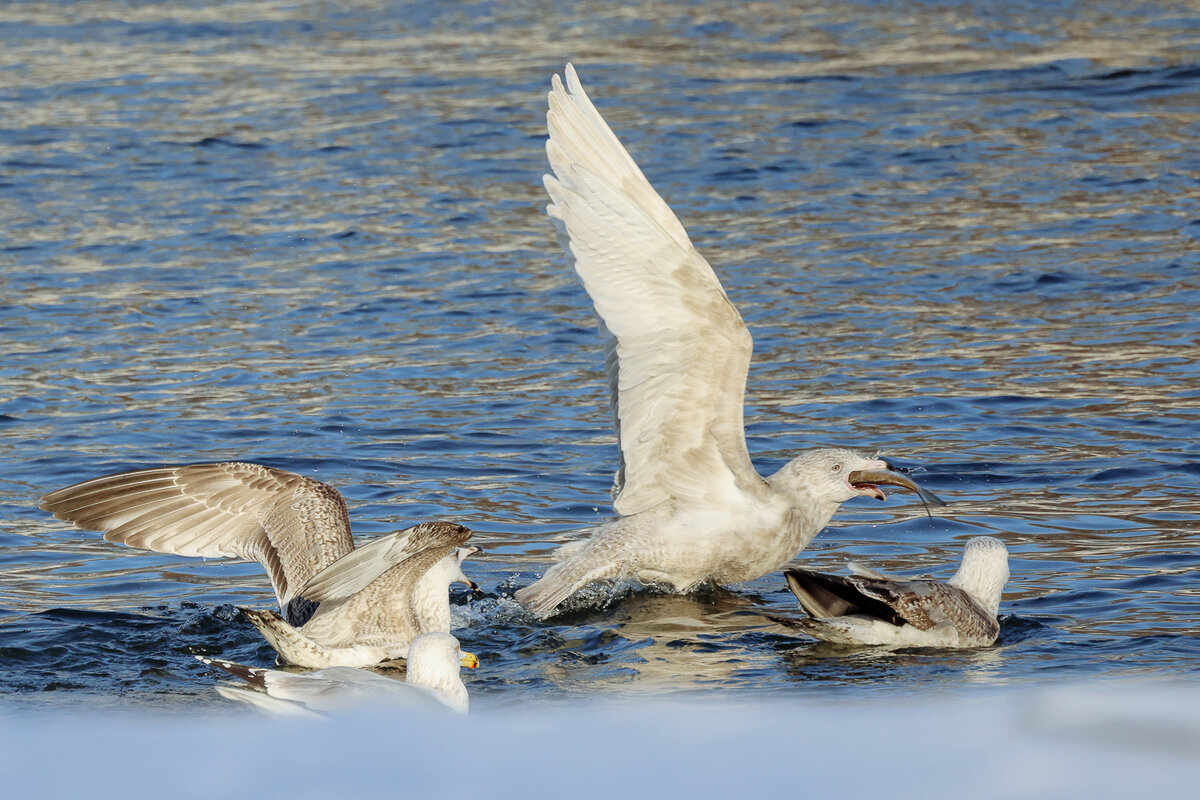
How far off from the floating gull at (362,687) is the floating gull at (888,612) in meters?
1.88

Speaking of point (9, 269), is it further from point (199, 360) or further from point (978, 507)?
point (978, 507)

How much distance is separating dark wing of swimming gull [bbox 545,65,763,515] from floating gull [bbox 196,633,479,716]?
6.78 ft

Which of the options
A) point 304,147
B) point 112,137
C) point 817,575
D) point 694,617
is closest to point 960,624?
point 817,575

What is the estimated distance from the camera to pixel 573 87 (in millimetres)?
6539

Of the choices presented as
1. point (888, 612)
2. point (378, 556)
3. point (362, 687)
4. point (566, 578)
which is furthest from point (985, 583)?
point (362, 687)

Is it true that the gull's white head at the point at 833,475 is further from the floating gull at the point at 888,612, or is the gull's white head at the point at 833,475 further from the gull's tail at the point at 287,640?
the gull's tail at the point at 287,640

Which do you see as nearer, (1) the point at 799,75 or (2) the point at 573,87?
(2) the point at 573,87

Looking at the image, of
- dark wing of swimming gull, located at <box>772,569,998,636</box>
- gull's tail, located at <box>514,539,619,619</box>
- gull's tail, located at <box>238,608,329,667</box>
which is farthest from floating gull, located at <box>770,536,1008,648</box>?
gull's tail, located at <box>238,608,329,667</box>

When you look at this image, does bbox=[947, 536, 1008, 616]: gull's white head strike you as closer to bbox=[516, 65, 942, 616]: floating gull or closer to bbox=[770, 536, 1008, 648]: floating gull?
bbox=[770, 536, 1008, 648]: floating gull

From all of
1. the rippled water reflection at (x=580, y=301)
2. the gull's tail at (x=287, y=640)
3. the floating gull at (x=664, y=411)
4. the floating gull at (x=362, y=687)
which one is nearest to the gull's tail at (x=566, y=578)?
the floating gull at (x=664, y=411)

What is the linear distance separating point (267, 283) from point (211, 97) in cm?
676

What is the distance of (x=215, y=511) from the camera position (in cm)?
713

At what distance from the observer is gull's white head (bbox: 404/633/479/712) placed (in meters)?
4.80

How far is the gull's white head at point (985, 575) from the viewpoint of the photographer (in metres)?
6.73
